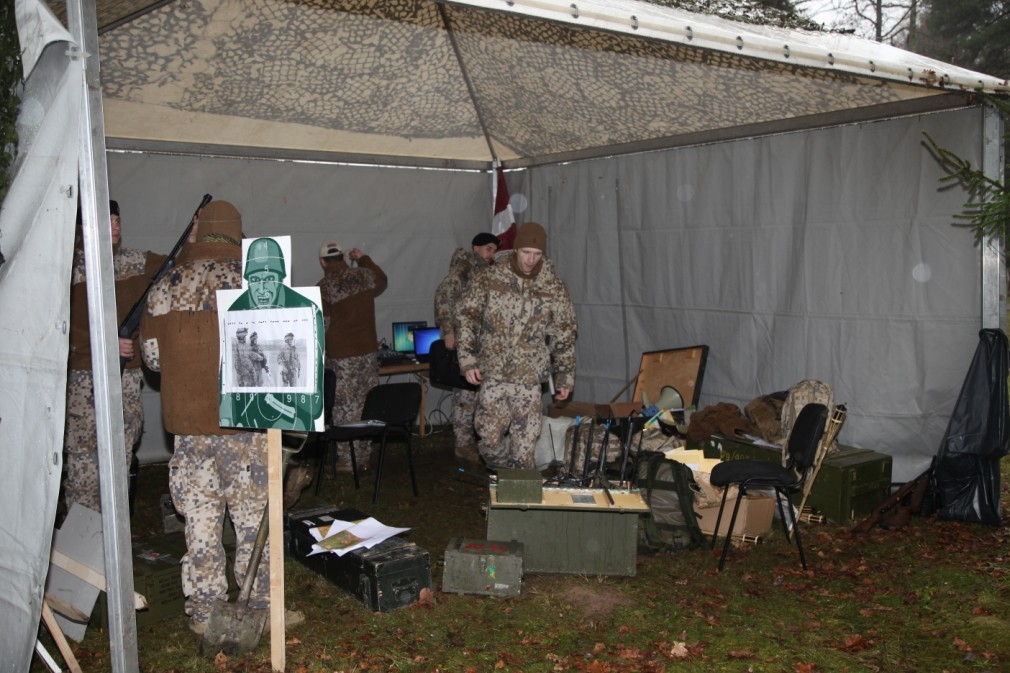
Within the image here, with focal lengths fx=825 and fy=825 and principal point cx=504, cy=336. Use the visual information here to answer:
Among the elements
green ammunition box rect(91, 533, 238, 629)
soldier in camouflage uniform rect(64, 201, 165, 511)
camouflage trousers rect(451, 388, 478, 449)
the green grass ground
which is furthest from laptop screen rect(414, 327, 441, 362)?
green ammunition box rect(91, 533, 238, 629)

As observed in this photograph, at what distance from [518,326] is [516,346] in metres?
0.13

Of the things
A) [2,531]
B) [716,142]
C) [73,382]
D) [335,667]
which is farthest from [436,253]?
[2,531]

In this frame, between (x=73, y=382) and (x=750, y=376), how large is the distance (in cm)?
483

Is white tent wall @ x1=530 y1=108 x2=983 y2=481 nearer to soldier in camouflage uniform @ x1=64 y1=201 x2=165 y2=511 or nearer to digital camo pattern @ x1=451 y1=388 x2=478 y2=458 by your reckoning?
digital camo pattern @ x1=451 y1=388 x2=478 y2=458

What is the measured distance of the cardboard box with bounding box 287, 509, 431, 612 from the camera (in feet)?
13.3

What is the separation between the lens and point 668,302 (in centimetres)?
724

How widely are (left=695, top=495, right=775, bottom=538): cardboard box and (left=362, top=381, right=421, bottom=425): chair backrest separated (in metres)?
2.10

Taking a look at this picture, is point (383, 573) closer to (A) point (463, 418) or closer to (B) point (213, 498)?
(B) point (213, 498)

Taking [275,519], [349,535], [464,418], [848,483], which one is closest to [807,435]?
[848,483]

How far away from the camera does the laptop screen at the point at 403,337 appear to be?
26.1 ft

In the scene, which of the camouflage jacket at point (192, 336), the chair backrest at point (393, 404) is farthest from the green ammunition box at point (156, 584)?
the chair backrest at point (393, 404)

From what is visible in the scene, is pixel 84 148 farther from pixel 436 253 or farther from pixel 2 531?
pixel 436 253

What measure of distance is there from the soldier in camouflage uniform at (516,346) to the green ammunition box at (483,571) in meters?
1.24

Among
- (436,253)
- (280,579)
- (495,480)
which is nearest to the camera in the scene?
(280,579)
